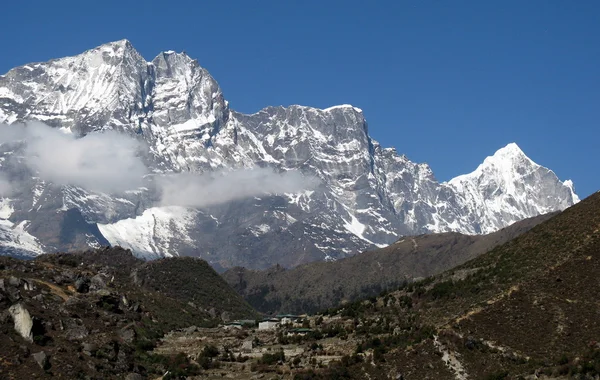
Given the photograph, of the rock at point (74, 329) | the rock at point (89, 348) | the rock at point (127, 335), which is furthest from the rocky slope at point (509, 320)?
the rock at point (74, 329)

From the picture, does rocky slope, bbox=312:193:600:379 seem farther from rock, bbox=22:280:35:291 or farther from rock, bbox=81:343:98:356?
rock, bbox=22:280:35:291

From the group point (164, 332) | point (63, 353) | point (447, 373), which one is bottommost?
point (447, 373)

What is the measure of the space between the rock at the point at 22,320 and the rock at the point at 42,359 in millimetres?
3573

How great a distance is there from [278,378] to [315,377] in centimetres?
382

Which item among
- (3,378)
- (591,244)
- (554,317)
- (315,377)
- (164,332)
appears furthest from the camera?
(164,332)

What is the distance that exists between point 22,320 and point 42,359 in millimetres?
7017

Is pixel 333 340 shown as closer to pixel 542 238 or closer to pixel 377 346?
pixel 377 346

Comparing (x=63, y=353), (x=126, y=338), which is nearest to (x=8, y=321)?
(x=63, y=353)

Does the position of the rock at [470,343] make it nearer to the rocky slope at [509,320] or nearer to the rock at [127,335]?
the rocky slope at [509,320]

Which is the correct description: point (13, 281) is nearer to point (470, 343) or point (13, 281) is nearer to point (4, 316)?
point (4, 316)

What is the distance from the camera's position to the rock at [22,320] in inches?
3612

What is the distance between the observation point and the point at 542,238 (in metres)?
119

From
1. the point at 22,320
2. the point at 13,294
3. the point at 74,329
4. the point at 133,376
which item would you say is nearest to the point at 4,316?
the point at 22,320

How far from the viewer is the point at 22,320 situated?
305ft
